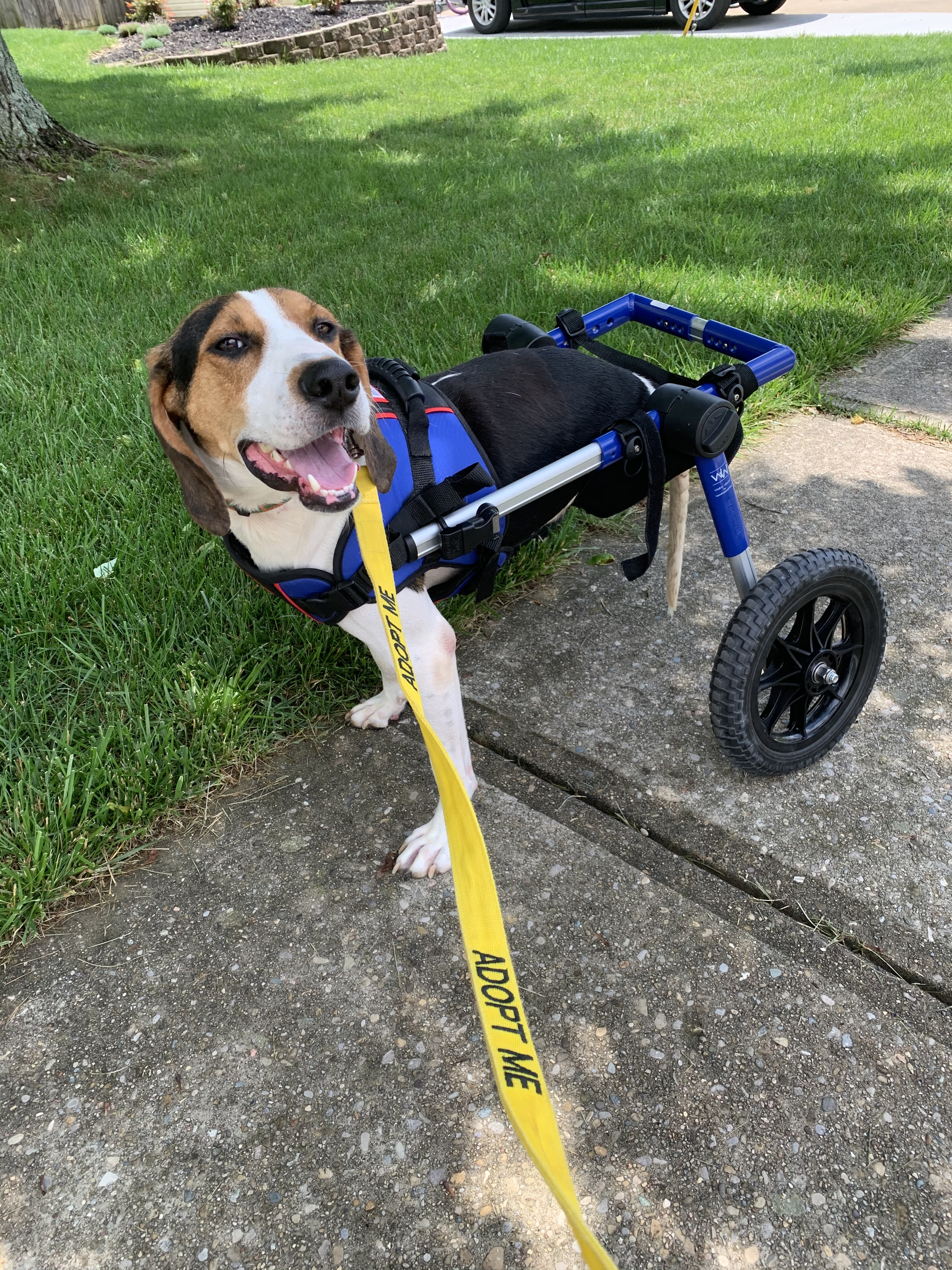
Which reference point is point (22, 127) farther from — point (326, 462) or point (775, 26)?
point (775, 26)

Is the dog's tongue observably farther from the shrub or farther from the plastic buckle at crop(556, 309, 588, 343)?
the shrub

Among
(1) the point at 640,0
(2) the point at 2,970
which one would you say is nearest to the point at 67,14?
(1) the point at 640,0

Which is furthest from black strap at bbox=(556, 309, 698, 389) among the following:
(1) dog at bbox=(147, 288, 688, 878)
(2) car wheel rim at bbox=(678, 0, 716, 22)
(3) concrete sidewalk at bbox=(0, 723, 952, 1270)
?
(2) car wheel rim at bbox=(678, 0, 716, 22)

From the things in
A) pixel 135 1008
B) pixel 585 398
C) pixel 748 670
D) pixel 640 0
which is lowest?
pixel 135 1008

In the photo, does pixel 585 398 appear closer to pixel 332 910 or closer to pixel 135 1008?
pixel 332 910

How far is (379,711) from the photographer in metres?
2.82

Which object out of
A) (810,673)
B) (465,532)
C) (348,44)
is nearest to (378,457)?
(465,532)

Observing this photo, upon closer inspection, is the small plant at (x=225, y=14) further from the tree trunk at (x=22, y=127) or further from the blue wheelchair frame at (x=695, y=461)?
the blue wheelchair frame at (x=695, y=461)

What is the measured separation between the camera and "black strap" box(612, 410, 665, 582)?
2.26 metres

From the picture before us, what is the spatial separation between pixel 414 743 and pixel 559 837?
624 millimetres

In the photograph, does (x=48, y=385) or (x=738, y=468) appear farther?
(x=48, y=385)

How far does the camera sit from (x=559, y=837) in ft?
7.79

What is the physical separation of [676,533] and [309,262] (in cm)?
401

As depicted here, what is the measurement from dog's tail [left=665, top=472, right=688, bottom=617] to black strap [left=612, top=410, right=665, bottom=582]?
29 centimetres
